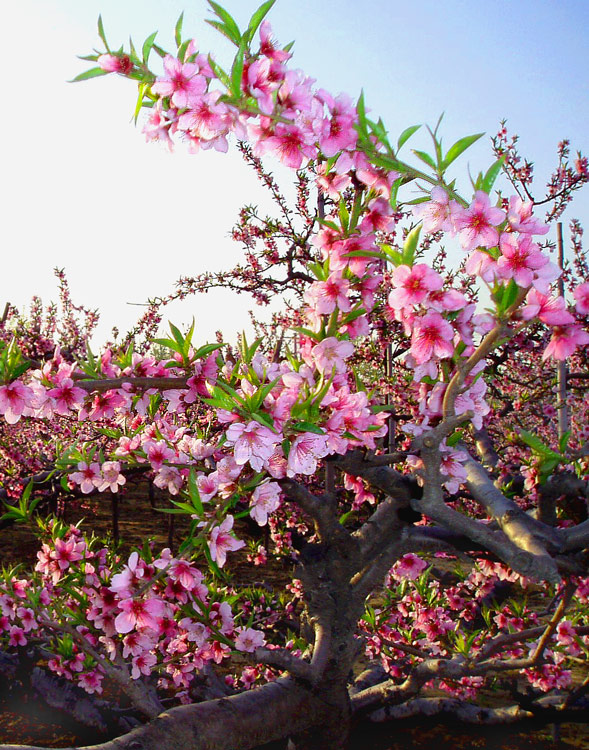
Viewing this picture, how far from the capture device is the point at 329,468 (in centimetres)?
390

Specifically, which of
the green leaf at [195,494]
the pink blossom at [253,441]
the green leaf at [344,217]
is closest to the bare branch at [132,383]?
the green leaf at [195,494]

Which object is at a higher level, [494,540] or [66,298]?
[66,298]

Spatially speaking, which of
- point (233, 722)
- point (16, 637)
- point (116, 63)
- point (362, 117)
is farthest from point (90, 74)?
point (16, 637)

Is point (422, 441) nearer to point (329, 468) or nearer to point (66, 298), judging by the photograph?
point (329, 468)

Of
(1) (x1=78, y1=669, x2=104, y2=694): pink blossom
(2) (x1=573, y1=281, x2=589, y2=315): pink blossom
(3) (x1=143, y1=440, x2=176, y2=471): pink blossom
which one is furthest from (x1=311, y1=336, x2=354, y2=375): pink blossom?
(1) (x1=78, y1=669, x2=104, y2=694): pink blossom

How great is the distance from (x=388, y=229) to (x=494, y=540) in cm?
118

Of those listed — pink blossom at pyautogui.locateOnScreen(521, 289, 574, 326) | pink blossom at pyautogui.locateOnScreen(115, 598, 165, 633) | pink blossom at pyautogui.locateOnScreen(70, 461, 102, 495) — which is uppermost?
pink blossom at pyautogui.locateOnScreen(521, 289, 574, 326)

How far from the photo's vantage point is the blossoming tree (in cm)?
168

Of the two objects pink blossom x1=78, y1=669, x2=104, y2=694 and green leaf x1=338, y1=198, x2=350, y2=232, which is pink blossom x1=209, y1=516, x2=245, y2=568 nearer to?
green leaf x1=338, y1=198, x2=350, y2=232

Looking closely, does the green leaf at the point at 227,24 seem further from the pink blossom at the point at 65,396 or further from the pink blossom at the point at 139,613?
the pink blossom at the point at 139,613

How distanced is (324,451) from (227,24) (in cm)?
120

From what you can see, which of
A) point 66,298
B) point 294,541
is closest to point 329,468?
point 294,541

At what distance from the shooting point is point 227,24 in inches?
64.9

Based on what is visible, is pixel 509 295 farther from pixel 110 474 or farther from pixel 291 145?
pixel 110 474
